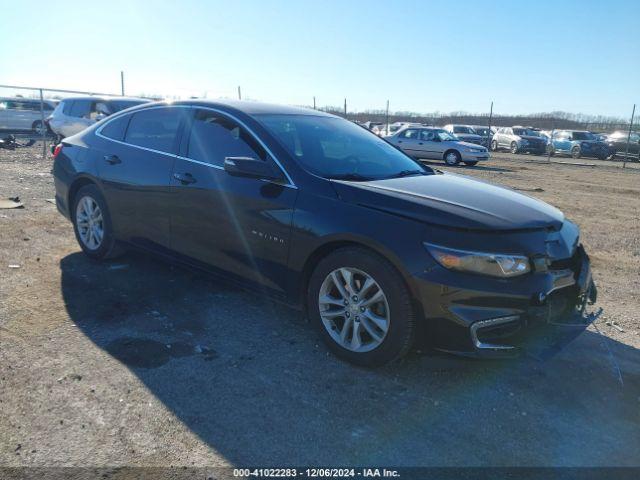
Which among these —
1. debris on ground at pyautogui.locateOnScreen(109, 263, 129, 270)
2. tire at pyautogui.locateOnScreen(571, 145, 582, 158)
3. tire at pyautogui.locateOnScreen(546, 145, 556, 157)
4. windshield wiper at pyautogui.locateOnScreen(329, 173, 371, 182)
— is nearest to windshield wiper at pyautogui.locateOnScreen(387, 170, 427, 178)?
windshield wiper at pyautogui.locateOnScreen(329, 173, 371, 182)

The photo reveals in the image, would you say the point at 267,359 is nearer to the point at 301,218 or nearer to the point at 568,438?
the point at 301,218

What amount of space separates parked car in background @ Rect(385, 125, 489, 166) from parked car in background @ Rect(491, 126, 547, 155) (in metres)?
11.2

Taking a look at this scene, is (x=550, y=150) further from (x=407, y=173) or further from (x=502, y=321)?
(x=502, y=321)

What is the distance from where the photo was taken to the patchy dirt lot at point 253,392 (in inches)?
106

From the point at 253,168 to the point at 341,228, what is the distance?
82 centimetres

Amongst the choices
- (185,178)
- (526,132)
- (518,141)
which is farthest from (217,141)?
(526,132)

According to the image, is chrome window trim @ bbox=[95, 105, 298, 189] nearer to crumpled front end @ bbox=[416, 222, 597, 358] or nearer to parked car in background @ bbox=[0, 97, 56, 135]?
crumpled front end @ bbox=[416, 222, 597, 358]

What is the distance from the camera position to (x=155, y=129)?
16.0 ft

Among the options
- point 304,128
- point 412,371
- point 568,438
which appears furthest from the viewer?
point 304,128

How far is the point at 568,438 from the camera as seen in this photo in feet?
9.40

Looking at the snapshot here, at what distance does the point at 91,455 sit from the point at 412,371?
6.36 feet

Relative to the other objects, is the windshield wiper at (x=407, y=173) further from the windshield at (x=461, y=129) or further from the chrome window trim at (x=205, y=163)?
the windshield at (x=461, y=129)

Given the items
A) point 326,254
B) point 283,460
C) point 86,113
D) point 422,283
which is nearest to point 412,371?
point 422,283

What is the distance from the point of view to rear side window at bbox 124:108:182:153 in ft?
15.3
